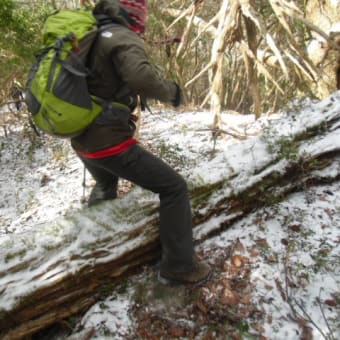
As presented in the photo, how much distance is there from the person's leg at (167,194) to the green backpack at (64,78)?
1.20 ft

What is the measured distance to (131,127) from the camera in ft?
7.41

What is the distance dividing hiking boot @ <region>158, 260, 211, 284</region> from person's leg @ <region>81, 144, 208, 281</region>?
0.6 inches

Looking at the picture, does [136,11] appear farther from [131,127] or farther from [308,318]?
[308,318]

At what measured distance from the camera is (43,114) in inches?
76.0

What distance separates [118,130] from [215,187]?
3.29ft

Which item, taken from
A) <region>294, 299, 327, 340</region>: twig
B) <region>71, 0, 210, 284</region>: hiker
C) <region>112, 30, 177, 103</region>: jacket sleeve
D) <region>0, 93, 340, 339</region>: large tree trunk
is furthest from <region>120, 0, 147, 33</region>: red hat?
<region>294, 299, 327, 340</region>: twig

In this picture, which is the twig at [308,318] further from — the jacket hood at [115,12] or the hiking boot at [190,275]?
the jacket hood at [115,12]

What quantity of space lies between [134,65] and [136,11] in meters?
0.45

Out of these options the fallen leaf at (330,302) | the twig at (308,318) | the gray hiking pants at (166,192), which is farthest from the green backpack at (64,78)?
the fallen leaf at (330,302)

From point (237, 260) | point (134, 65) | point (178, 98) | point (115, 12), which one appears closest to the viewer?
point (134, 65)

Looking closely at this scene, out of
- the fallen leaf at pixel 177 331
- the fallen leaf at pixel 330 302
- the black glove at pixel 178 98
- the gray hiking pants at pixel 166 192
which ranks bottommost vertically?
the fallen leaf at pixel 177 331

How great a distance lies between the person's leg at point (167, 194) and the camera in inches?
83.6

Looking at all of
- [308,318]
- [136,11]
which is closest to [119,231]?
[308,318]

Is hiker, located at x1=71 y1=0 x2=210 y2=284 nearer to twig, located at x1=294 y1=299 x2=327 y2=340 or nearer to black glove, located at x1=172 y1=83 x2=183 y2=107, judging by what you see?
black glove, located at x1=172 y1=83 x2=183 y2=107
